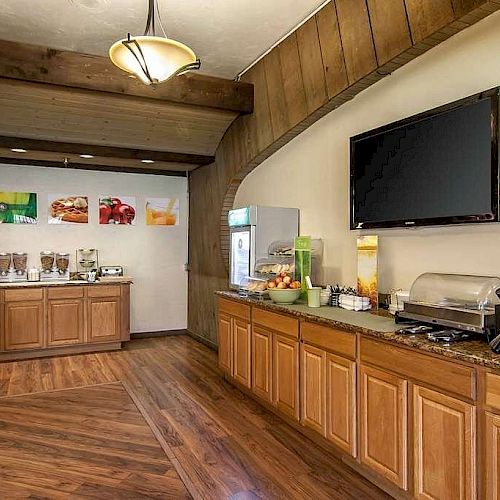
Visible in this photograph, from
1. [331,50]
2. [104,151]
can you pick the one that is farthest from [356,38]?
[104,151]

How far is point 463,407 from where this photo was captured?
2.04 metres

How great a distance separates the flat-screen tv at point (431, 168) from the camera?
2402 millimetres

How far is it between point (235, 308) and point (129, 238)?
317 centimetres

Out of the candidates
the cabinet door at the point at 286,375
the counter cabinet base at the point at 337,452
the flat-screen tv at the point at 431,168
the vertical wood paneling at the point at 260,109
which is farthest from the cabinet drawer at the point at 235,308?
the vertical wood paneling at the point at 260,109

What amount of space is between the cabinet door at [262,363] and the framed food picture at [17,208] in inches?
157

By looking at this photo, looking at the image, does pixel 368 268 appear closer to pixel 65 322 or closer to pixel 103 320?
pixel 103 320

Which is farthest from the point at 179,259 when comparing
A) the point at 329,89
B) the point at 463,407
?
the point at 463,407

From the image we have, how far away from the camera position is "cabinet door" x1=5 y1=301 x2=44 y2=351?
5.54m

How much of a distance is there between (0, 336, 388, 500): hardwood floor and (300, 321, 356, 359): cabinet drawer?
0.70 m

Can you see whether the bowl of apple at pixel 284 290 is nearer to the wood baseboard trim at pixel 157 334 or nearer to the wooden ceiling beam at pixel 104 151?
the wooden ceiling beam at pixel 104 151

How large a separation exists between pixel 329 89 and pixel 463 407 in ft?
8.05

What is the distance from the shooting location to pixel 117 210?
268 inches

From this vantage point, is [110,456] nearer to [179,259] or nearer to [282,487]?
[282,487]

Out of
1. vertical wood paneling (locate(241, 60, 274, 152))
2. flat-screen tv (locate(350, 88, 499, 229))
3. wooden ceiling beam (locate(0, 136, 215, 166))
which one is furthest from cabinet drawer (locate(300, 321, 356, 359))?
wooden ceiling beam (locate(0, 136, 215, 166))
